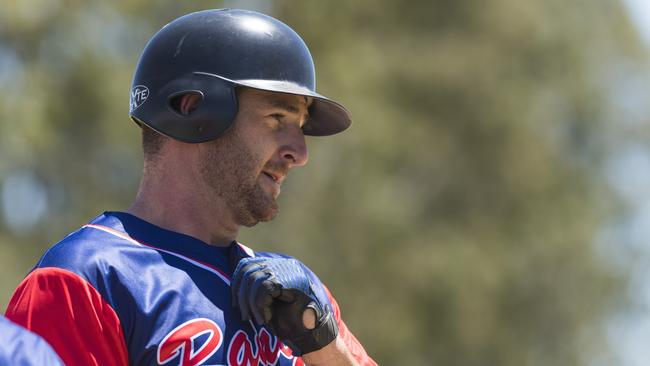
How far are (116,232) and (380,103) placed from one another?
44.9 feet

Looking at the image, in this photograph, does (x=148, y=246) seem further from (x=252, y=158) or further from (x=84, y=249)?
(x=252, y=158)

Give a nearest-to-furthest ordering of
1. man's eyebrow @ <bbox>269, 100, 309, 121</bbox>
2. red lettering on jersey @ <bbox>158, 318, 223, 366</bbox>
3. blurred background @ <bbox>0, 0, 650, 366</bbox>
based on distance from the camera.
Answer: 1. red lettering on jersey @ <bbox>158, 318, 223, 366</bbox>
2. man's eyebrow @ <bbox>269, 100, 309, 121</bbox>
3. blurred background @ <bbox>0, 0, 650, 366</bbox>

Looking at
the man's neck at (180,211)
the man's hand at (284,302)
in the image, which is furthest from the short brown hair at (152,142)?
the man's hand at (284,302)

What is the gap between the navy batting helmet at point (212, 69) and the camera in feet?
13.6

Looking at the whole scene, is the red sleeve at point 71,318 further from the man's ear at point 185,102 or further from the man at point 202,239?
the man's ear at point 185,102

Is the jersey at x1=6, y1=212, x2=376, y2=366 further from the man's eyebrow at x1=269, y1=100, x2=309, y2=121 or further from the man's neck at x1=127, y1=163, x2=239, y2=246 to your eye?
the man's eyebrow at x1=269, y1=100, x2=309, y2=121

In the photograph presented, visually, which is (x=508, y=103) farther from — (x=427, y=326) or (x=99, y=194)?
(x=99, y=194)

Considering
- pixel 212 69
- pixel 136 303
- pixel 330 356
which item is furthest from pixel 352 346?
pixel 212 69

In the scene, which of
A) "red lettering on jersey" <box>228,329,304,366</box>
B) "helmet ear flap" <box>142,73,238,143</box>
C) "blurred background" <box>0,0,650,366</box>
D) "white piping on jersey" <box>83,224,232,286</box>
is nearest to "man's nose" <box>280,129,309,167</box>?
"helmet ear flap" <box>142,73,238,143</box>

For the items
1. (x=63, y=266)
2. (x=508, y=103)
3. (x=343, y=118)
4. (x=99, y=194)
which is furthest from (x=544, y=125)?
(x=63, y=266)

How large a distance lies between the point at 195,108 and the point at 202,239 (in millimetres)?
A: 441

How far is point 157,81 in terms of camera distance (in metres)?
4.26

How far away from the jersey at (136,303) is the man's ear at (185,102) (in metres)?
0.41

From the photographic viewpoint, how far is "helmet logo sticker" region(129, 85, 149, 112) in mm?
4293
